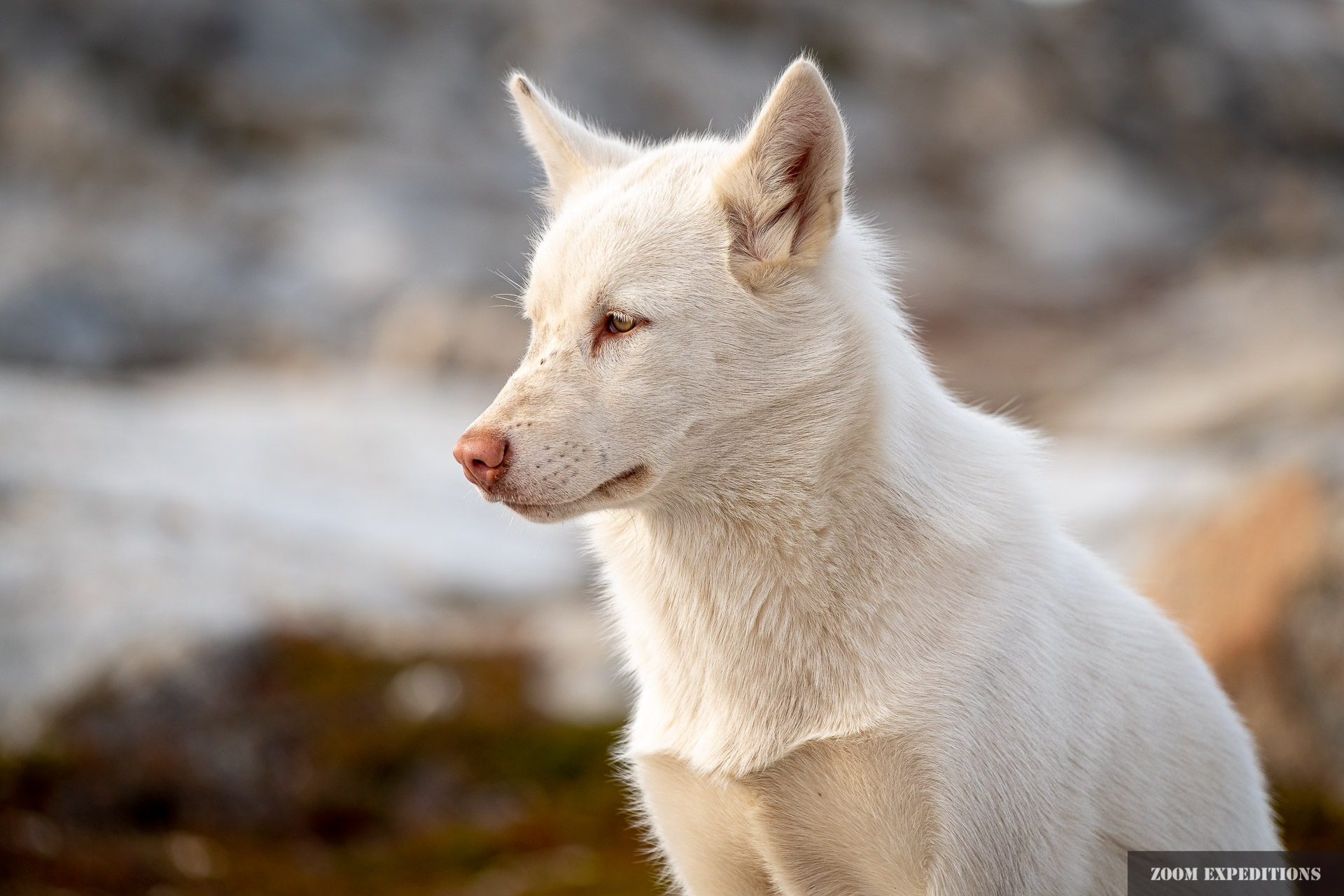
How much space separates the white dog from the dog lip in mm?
11

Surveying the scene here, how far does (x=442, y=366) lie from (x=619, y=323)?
20055 mm

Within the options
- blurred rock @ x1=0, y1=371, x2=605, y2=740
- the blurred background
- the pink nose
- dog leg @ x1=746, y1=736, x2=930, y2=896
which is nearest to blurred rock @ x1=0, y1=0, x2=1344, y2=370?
the blurred background

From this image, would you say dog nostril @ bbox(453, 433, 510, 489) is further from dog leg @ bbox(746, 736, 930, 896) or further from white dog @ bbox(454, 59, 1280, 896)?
dog leg @ bbox(746, 736, 930, 896)

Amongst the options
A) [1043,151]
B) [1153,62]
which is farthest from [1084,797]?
[1153,62]

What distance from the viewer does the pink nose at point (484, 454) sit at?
3.32 meters

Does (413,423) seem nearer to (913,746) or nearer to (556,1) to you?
(913,746)

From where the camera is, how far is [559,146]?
164 inches

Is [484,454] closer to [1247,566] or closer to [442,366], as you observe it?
[1247,566]

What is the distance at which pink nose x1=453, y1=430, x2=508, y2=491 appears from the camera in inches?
131

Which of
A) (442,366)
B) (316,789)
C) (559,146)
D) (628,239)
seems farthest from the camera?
(442,366)

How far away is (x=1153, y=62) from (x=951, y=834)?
47567 millimetres

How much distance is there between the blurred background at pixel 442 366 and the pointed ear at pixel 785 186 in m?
1.37
